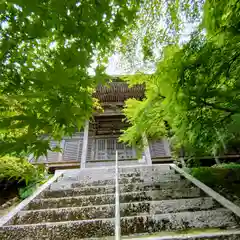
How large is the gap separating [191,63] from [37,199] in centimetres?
265

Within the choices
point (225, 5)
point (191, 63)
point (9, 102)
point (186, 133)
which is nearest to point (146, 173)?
point (186, 133)

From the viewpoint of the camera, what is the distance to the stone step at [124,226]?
5.82 feet

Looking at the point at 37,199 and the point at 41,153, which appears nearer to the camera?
the point at 41,153

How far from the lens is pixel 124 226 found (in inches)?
72.4

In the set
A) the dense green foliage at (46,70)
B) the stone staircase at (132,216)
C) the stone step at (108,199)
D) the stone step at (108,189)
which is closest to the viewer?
the dense green foliage at (46,70)

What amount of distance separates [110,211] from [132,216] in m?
0.33

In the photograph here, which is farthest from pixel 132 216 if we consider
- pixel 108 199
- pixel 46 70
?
pixel 46 70

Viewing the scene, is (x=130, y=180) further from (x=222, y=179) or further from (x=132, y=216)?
(x=222, y=179)

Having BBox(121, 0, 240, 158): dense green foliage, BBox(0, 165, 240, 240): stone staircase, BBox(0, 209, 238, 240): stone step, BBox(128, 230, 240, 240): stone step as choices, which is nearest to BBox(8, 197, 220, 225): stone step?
BBox(0, 165, 240, 240): stone staircase

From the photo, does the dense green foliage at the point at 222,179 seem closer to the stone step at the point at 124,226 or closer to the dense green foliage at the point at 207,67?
the stone step at the point at 124,226

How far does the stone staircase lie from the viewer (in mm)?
1745

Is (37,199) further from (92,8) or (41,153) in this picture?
(92,8)

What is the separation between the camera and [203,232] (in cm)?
167

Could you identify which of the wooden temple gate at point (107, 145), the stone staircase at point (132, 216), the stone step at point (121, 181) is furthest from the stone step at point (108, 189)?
the wooden temple gate at point (107, 145)
